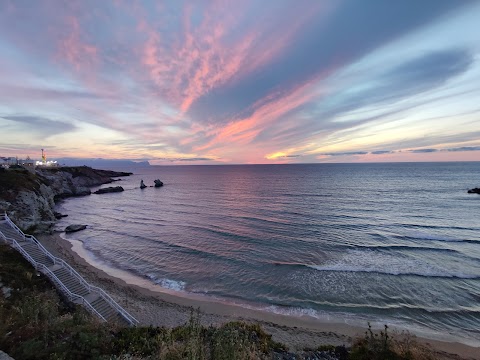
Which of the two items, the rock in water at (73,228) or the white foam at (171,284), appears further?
the rock in water at (73,228)

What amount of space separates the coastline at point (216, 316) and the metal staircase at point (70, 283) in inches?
69.7

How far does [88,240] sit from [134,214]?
1661 centimetres

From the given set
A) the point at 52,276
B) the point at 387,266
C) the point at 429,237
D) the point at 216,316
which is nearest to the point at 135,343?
the point at 216,316

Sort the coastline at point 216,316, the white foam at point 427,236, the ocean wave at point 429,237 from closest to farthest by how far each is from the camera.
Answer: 1. the coastline at point 216,316
2. the ocean wave at point 429,237
3. the white foam at point 427,236

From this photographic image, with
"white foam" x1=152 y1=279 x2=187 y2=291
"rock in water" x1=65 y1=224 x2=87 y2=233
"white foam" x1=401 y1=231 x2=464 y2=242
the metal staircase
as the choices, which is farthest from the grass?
"rock in water" x1=65 y1=224 x2=87 y2=233

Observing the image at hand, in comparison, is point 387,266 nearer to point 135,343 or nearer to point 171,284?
point 171,284

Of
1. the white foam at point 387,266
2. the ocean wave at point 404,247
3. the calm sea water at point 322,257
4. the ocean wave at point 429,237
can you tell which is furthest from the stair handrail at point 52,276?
the ocean wave at point 429,237

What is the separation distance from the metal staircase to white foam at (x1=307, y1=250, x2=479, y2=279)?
1863 cm

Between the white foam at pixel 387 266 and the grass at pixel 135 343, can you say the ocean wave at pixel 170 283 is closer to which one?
the grass at pixel 135 343

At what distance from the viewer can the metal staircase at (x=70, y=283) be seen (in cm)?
1655

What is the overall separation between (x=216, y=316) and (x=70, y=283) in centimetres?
1166

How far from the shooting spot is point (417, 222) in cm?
3909

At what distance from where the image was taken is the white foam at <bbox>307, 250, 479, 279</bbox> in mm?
22859

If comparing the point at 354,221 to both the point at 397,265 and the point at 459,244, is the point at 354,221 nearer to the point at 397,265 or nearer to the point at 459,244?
the point at 459,244
